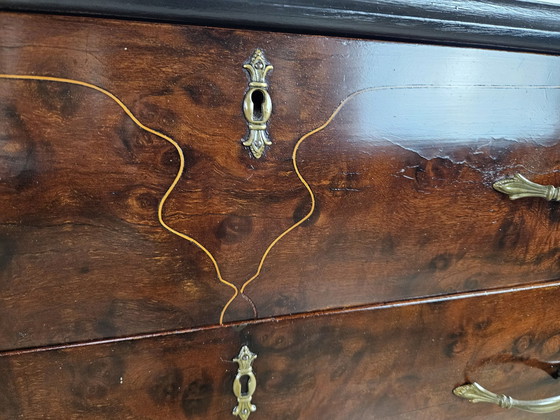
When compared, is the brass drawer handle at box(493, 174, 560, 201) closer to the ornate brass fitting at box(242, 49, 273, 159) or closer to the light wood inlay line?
the light wood inlay line

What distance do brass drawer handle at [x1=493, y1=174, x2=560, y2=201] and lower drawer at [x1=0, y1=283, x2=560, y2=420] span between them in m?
0.11

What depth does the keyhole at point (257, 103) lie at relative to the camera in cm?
38

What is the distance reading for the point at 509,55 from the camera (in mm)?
438

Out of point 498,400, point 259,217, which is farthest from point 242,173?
point 498,400

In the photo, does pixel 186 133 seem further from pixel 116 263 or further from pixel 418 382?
pixel 418 382

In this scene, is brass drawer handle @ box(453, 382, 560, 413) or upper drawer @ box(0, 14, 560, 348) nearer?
upper drawer @ box(0, 14, 560, 348)

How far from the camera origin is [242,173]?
0.39 m

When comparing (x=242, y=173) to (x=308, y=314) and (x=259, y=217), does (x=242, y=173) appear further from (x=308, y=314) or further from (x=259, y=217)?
(x=308, y=314)

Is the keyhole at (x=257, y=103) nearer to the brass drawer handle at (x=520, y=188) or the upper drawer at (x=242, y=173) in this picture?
the upper drawer at (x=242, y=173)

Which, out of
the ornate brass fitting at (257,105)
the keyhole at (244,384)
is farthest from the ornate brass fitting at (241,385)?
the ornate brass fitting at (257,105)

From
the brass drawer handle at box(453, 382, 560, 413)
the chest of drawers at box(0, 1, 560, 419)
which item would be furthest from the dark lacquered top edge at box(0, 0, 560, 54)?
the brass drawer handle at box(453, 382, 560, 413)

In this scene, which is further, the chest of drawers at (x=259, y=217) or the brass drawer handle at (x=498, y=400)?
the brass drawer handle at (x=498, y=400)

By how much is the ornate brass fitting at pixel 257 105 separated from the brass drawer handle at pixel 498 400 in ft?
1.16

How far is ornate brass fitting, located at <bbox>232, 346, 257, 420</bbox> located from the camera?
0.44 meters
